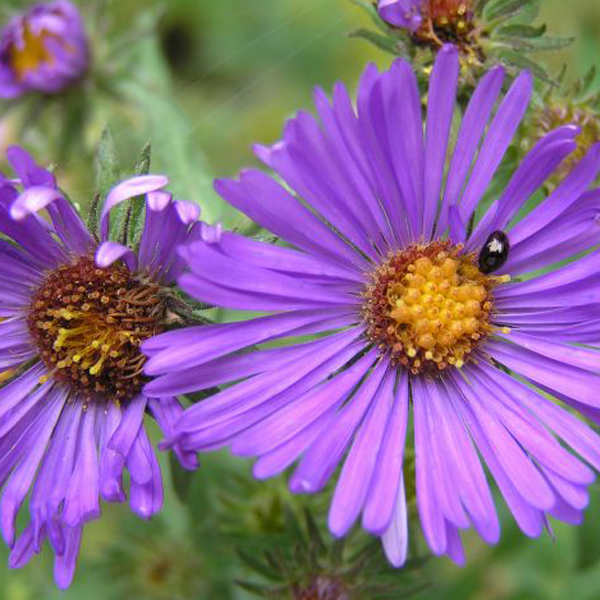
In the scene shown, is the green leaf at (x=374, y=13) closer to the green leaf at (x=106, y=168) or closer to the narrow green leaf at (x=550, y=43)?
the narrow green leaf at (x=550, y=43)

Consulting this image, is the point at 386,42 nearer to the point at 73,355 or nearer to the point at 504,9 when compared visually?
the point at 504,9

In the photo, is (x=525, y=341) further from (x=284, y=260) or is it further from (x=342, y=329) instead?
(x=284, y=260)

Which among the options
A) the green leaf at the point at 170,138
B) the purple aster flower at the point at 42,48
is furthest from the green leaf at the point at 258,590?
the purple aster flower at the point at 42,48

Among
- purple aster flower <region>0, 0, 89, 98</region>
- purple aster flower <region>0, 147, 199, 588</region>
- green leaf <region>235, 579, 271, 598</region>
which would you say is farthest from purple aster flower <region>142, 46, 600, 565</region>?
purple aster flower <region>0, 0, 89, 98</region>

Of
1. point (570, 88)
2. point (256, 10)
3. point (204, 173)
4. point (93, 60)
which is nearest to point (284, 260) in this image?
point (570, 88)

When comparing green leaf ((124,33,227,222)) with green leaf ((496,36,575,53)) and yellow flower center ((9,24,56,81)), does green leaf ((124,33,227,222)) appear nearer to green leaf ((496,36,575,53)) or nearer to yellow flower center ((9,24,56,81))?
yellow flower center ((9,24,56,81))

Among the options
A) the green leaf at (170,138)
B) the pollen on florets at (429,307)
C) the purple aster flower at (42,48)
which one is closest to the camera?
the pollen on florets at (429,307)
